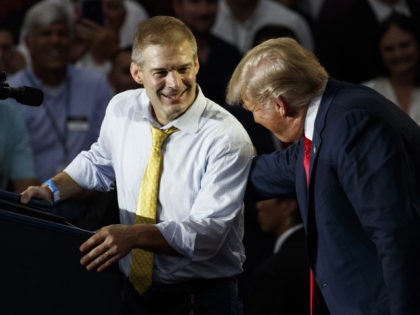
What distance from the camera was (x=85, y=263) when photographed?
7.89 feet

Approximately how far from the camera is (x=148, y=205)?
2848 mm

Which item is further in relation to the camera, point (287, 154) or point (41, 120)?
point (41, 120)

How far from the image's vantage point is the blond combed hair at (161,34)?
281cm

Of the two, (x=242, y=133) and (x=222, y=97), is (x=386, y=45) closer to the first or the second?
(x=222, y=97)

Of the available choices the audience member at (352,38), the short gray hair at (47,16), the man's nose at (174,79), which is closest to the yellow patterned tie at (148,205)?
the man's nose at (174,79)

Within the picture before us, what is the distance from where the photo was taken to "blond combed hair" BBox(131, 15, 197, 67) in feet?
9.22

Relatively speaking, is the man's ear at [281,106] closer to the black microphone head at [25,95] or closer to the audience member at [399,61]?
the black microphone head at [25,95]

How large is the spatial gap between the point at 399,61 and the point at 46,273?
3.31 m

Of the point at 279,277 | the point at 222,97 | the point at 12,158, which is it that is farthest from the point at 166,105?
the point at 222,97

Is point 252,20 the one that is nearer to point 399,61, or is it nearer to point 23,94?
point 399,61

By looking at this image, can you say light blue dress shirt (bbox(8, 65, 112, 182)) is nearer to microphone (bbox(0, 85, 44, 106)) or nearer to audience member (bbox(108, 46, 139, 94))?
audience member (bbox(108, 46, 139, 94))

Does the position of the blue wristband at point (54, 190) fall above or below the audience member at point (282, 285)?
above

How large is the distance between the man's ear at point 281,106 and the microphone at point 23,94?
2.13 feet

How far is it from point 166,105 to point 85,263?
0.65 metres
